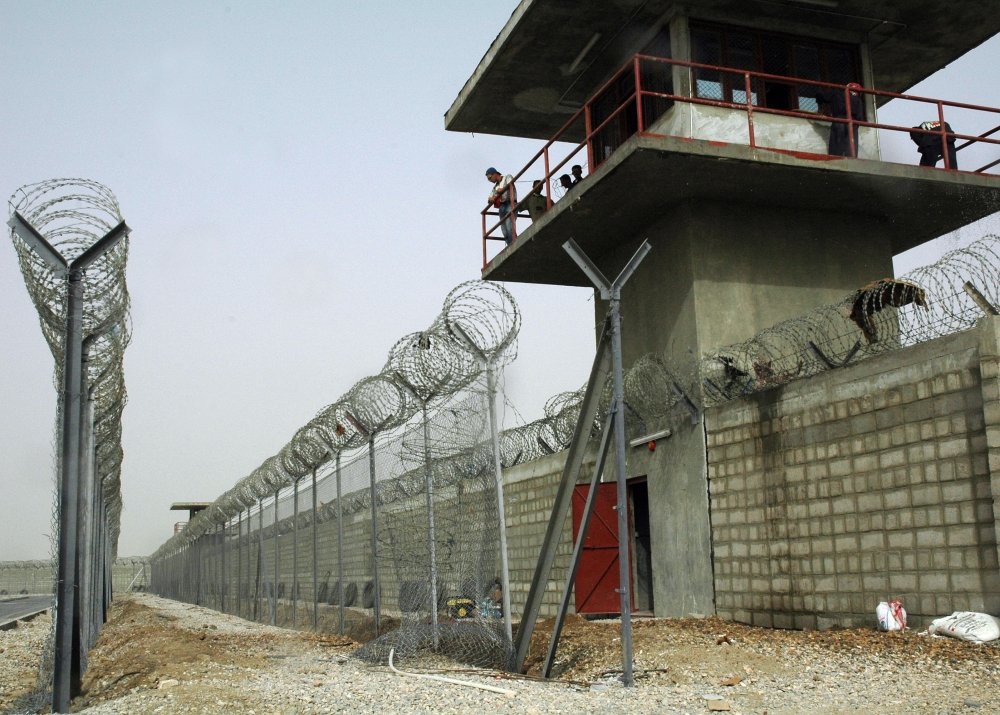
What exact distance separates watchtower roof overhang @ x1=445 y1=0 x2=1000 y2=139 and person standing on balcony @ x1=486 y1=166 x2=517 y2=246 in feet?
4.15

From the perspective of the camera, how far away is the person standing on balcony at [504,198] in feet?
52.4

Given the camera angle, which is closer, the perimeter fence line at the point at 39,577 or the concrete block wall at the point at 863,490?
the concrete block wall at the point at 863,490

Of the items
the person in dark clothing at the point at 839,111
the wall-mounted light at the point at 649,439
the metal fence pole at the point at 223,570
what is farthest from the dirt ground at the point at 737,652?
the metal fence pole at the point at 223,570

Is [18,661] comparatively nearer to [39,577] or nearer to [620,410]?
[620,410]

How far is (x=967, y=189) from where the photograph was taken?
13383 mm

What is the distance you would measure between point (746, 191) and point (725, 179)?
1.91 feet

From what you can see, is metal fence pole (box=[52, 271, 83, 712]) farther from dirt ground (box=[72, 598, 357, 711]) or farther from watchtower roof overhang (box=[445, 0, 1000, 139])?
watchtower roof overhang (box=[445, 0, 1000, 139])

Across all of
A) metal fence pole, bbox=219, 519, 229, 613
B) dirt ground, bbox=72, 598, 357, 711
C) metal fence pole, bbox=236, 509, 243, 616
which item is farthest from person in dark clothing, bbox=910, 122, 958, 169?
metal fence pole, bbox=219, 519, 229, 613

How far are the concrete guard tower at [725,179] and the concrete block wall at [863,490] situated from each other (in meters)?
0.80

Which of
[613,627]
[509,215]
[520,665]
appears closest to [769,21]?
[509,215]

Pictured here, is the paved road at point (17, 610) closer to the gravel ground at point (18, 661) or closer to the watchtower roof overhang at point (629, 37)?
the gravel ground at point (18, 661)

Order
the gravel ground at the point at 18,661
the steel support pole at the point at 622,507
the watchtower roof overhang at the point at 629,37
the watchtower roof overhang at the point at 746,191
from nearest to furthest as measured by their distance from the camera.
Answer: the steel support pole at the point at 622,507 → the gravel ground at the point at 18,661 → the watchtower roof overhang at the point at 746,191 → the watchtower roof overhang at the point at 629,37

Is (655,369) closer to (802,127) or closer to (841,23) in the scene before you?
(802,127)

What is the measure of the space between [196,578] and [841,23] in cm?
2423
